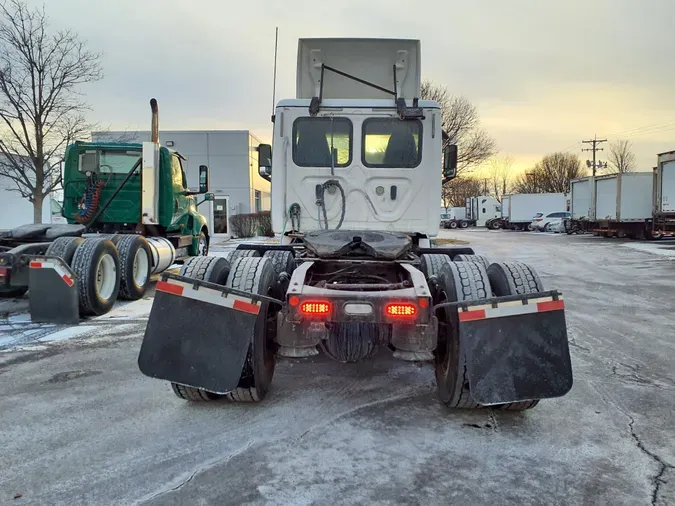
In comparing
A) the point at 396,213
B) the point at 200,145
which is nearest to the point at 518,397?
the point at 396,213

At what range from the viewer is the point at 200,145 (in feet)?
115

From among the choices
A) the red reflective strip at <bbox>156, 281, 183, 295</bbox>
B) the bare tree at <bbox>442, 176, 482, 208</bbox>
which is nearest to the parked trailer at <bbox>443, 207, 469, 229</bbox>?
the bare tree at <bbox>442, 176, 482, 208</bbox>

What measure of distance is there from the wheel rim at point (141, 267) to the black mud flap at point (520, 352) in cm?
705

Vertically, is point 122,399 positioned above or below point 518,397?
below

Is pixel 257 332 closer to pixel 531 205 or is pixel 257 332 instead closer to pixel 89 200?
pixel 89 200

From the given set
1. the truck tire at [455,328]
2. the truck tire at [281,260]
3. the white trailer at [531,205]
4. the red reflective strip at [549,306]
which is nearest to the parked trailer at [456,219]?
the white trailer at [531,205]

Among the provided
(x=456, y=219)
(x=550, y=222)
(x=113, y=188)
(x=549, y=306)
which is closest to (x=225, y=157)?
(x=550, y=222)

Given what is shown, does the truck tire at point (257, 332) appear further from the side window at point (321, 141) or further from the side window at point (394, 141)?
the side window at point (394, 141)

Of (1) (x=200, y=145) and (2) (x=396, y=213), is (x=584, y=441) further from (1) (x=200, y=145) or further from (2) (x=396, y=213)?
(1) (x=200, y=145)

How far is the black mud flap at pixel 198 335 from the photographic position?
11.5 feet

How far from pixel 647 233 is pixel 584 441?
27.5m

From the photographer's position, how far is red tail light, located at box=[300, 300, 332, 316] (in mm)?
3492

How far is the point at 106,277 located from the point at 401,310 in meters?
5.99

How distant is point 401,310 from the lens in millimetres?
3447
